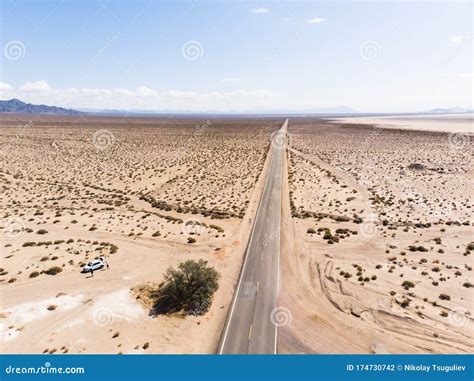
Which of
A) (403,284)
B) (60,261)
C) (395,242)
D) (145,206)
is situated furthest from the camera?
(145,206)

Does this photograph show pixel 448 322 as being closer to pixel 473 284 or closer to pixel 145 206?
pixel 473 284

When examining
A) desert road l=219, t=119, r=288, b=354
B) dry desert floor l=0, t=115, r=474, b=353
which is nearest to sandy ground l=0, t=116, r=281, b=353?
dry desert floor l=0, t=115, r=474, b=353

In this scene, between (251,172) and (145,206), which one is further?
(251,172)

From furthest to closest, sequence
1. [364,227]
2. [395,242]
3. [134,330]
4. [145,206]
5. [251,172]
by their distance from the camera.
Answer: [251,172], [145,206], [364,227], [395,242], [134,330]

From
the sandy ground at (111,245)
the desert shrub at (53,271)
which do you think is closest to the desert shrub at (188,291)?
the sandy ground at (111,245)

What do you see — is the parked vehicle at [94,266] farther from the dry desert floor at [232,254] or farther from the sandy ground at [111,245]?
the sandy ground at [111,245]

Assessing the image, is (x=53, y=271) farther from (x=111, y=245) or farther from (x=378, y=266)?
(x=378, y=266)
